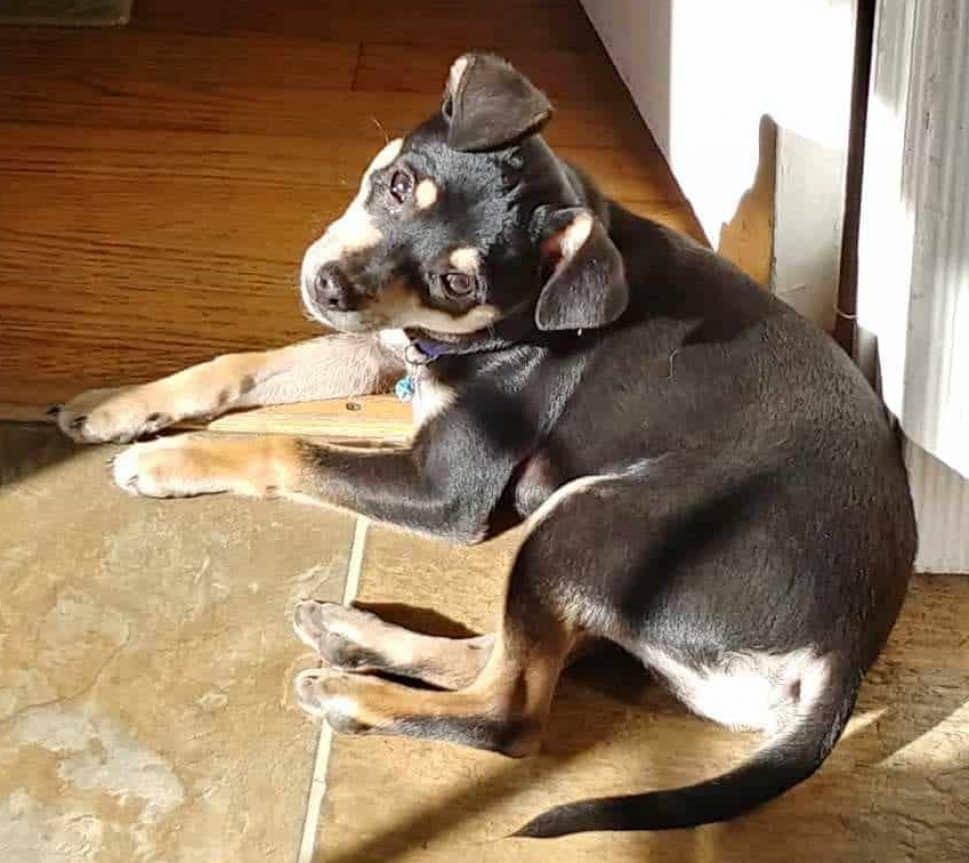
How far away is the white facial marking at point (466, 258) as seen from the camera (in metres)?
1.73

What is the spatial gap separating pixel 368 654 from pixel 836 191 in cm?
77

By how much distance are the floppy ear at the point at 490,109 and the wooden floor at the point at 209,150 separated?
63 cm

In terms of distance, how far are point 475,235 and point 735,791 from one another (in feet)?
1.97

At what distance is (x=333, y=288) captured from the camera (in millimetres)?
1767

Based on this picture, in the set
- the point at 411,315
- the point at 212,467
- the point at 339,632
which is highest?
the point at 411,315

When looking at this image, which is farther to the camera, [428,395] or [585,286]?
[428,395]

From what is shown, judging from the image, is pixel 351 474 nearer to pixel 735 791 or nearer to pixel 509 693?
pixel 509 693

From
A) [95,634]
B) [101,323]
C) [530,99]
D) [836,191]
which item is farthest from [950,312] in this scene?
[101,323]

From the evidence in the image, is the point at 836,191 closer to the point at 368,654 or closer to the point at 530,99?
the point at 530,99

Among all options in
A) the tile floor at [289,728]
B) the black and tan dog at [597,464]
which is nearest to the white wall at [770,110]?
the black and tan dog at [597,464]

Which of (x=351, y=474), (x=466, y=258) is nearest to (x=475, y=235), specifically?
(x=466, y=258)

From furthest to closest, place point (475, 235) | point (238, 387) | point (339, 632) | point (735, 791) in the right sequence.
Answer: point (238, 387) → point (339, 632) → point (475, 235) → point (735, 791)

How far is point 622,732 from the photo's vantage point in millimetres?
1834

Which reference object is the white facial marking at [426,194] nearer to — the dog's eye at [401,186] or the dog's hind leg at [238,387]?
the dog's eye at [401,186]
